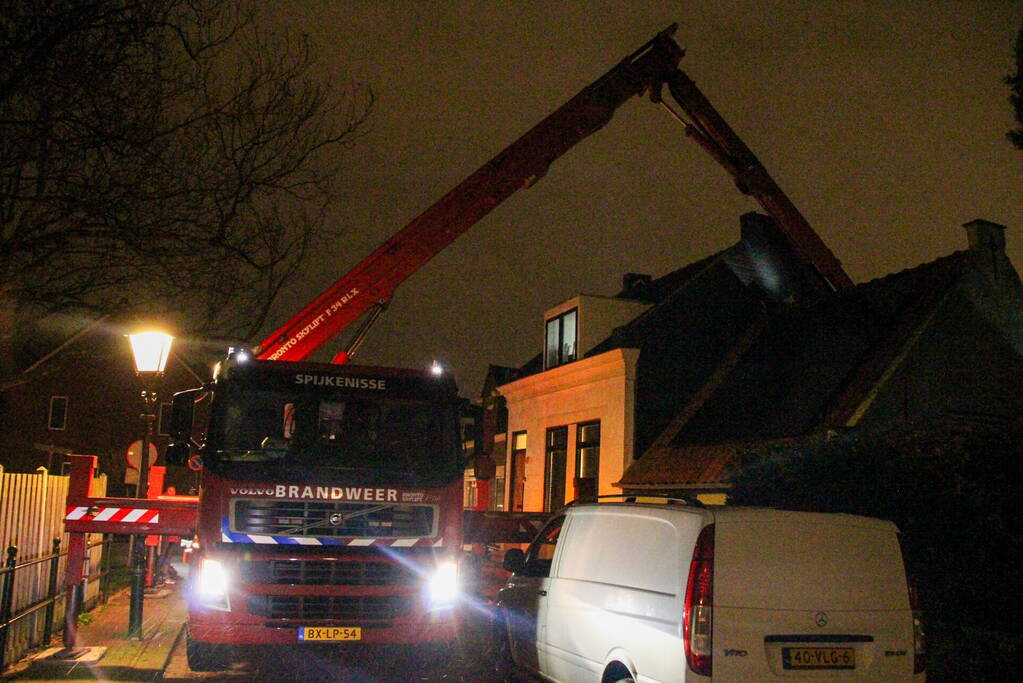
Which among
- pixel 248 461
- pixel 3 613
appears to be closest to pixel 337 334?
pixel 248 461

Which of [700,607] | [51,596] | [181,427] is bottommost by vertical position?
[51,596]

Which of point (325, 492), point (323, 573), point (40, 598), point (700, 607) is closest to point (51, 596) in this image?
point (40, 598)

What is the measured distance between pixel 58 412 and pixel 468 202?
45726 mm

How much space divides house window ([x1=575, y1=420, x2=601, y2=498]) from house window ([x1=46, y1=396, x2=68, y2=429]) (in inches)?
1517

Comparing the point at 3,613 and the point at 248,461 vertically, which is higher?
the point at 248,461

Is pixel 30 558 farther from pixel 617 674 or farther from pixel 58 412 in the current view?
pixel 58 412

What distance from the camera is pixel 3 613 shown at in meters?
8.48

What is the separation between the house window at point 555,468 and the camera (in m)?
26.6

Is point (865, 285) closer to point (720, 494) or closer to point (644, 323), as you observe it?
point (644, 323)

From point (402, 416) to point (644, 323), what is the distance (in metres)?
15.3

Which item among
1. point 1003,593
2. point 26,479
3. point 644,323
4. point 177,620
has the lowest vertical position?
point 177,620

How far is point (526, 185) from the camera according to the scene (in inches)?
660

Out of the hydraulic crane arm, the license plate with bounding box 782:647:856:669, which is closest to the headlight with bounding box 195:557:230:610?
the license plate with bounding box 782:647:856:669

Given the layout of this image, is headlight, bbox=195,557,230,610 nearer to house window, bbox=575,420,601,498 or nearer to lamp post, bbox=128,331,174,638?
lamp post, bbox=128,331,174,638
